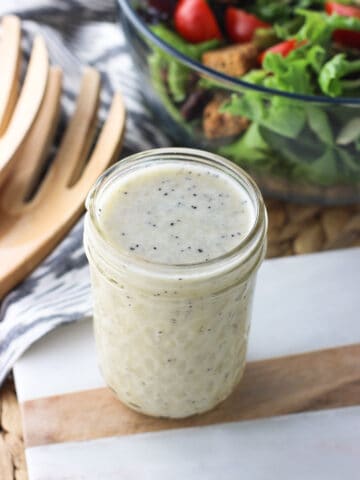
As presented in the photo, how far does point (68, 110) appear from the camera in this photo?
1492 mm

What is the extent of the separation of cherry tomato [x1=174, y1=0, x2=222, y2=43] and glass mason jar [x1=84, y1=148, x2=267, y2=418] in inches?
21.2

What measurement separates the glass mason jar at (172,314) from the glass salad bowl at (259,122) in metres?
0.29

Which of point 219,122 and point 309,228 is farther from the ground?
point 219,122

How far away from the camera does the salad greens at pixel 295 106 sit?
121 centimetres

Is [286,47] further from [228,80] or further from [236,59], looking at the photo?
[228,80]

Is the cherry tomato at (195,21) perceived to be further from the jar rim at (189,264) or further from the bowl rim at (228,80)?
the jar rim at (189,264)

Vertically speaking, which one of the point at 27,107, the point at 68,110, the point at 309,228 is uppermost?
the point at 27,107

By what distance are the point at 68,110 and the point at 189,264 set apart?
2.50ft

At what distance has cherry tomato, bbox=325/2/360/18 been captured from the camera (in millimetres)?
1390

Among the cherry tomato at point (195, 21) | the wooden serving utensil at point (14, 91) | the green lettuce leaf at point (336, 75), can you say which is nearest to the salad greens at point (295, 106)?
the green lettuce leaf at point (336, 75)

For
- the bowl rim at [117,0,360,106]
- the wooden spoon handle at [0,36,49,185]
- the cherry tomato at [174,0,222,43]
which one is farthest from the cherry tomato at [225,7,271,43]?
the wooden spoon handle at [0,36,49,185]

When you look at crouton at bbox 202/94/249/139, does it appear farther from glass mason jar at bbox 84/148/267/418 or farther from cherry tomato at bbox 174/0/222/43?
glass mason jar at bbox 84/148/267/418

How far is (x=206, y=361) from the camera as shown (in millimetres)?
950

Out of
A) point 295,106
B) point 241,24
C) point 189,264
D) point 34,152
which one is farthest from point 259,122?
point 189,264
